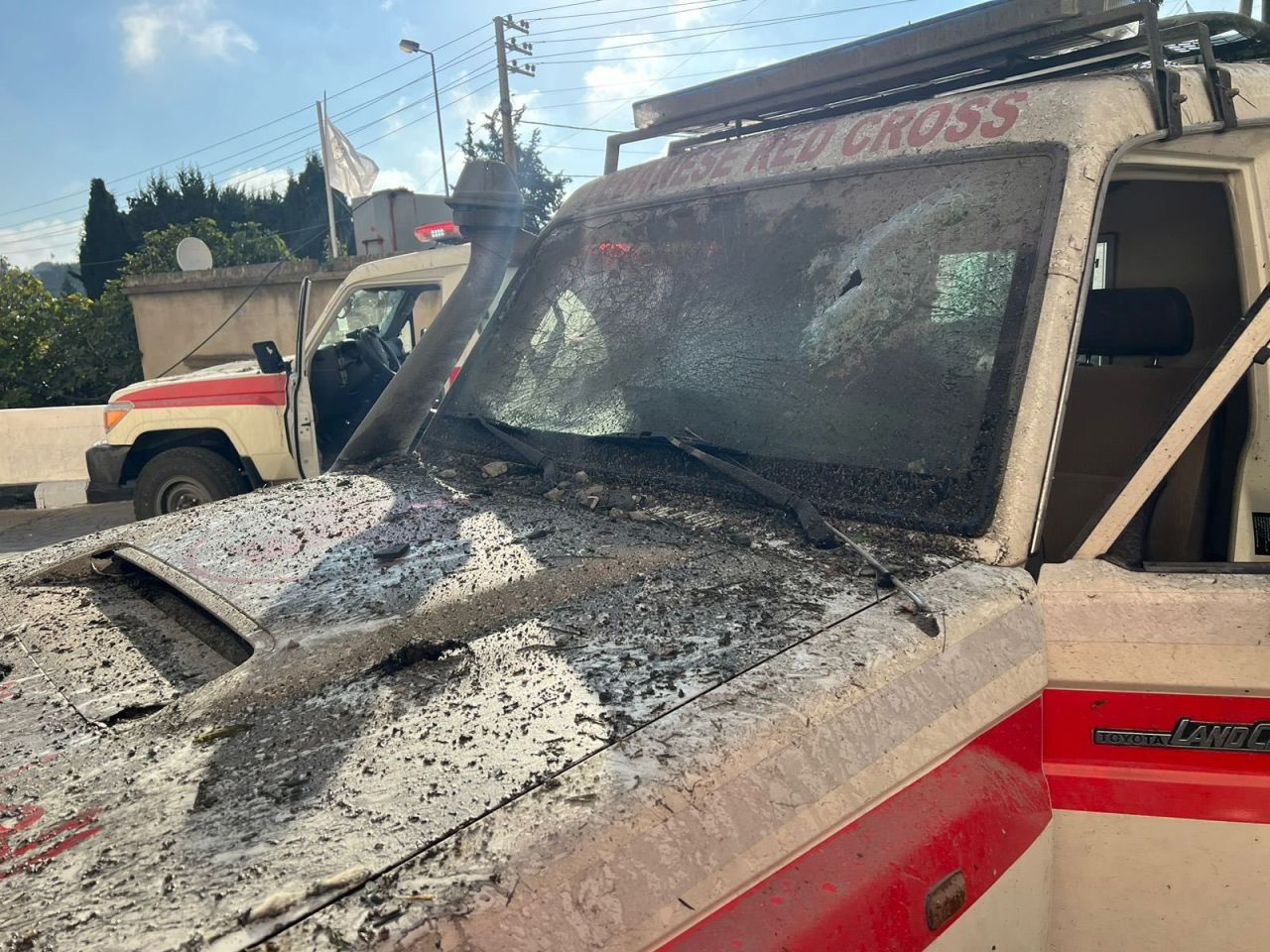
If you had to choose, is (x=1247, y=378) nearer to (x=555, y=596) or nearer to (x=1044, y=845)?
(x=1044, y=845)

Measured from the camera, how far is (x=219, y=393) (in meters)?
6.70

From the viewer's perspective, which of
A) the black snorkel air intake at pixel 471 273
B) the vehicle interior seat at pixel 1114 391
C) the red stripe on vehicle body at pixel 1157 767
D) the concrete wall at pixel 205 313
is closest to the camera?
the red stripe on vehicle body at pixel 1157 767

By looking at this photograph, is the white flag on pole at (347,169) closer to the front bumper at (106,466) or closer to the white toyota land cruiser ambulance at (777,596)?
the front bumper at (106,466)

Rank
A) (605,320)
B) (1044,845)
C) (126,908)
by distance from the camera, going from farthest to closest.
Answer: (605,320)
(1044,845)
(126,908)

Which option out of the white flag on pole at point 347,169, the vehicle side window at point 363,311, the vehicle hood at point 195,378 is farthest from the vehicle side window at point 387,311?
the white flag on pole at point 347,169

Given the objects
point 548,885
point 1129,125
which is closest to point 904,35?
point 1129,125

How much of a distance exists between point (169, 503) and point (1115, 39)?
6.59 m

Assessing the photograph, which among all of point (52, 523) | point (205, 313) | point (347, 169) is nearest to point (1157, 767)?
point (52, 523)

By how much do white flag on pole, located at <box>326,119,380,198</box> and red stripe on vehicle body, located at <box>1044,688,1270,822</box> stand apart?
2109 centimetres

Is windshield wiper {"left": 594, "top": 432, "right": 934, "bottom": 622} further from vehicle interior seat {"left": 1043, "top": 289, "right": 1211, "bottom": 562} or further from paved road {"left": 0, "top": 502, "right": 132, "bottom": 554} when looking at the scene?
paved road {"left": 0, "top": 502, "right": 132, "bottom": 554}

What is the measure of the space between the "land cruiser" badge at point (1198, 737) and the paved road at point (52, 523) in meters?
8.12

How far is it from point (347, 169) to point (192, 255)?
5854 mm

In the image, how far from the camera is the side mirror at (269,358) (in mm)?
6324

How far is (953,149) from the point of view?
203 cm
